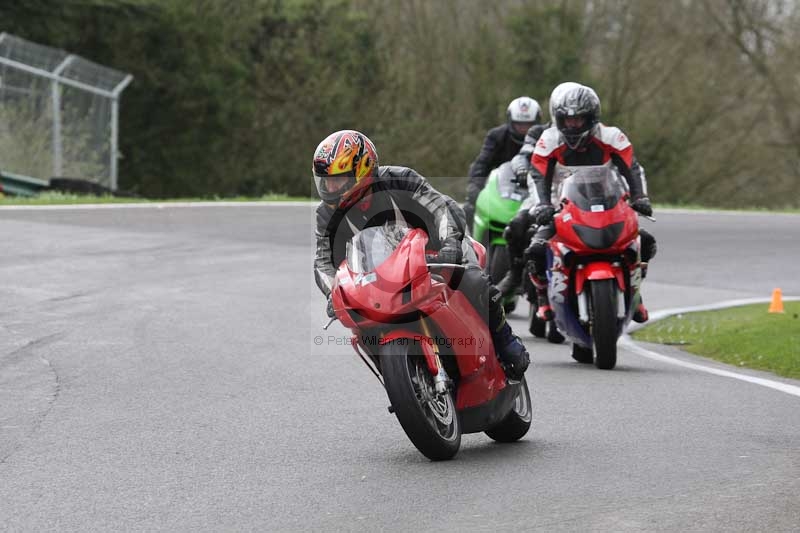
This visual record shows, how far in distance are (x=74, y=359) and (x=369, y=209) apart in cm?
402

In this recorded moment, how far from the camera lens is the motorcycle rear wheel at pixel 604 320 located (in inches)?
405

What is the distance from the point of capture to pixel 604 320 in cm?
1030

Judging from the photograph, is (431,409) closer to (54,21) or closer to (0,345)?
(0,345)

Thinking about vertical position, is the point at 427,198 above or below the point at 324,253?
above

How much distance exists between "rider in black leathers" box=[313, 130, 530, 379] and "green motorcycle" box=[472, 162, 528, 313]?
6.23 metres

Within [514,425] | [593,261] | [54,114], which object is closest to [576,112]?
[593,261]

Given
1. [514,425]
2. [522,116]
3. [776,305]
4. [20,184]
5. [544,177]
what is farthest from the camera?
[20,184]

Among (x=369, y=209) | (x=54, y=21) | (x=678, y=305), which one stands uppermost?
(x=54, y=21)

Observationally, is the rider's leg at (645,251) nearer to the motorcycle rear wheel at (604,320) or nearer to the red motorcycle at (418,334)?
the motorcycle rear wheel at (604,320)

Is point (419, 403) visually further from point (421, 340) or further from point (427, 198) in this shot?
point (427, 198)

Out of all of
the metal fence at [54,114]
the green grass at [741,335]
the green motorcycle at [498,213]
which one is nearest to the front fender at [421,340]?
the green grass at [741,335]

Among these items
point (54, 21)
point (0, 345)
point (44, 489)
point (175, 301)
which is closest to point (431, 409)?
point (44, 489)

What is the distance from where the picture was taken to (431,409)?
270 inches

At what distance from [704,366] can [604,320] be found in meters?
0.98
